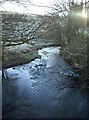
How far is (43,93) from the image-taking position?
1177 centimetres

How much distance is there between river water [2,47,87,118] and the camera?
9.67 metres

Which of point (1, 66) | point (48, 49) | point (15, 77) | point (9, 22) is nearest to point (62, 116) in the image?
point (9, 22)

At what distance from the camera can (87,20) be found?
14.5m

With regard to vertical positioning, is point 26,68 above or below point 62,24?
below

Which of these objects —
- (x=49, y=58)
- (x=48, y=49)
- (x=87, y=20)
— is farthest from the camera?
(x=48, y=49)

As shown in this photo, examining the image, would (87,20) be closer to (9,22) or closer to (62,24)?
(62,24)

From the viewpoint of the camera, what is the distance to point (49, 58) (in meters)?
20.1

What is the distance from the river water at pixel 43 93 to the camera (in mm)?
9672

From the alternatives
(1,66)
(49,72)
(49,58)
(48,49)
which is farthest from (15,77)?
(48,49)

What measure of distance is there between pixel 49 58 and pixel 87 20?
641 centimetres

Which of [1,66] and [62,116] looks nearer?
[62,116]

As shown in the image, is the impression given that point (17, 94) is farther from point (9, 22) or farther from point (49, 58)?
point (49, 58)

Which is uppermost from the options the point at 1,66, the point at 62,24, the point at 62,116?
the point at 62,24

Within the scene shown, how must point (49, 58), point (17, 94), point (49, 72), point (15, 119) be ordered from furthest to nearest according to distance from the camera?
point (49, 58) → point (49, 72) → point (17, 94) → point (15, 119)
